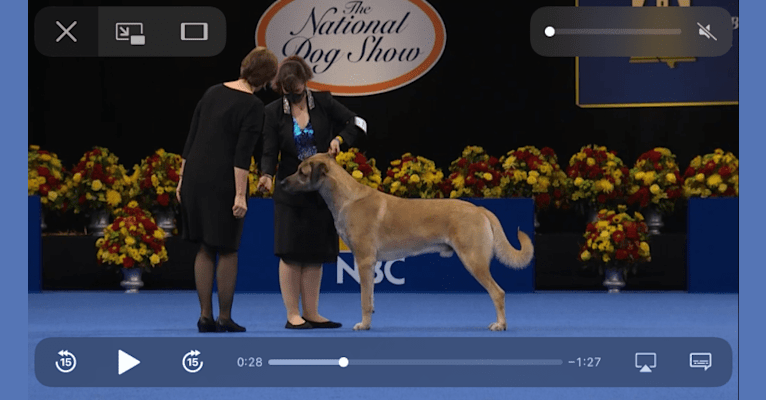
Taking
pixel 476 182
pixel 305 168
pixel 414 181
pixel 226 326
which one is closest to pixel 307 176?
pixel 305 168

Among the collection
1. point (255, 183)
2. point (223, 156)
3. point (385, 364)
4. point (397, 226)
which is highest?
point (223, 156)

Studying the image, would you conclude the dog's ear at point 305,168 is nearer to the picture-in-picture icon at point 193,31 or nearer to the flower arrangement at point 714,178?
the picture-in-picture icon at point 193,31

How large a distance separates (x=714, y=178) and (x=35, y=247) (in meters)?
4.85

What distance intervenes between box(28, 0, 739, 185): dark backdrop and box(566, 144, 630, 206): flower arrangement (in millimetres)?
802

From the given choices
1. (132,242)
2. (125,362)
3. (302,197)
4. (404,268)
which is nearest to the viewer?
(125,362)

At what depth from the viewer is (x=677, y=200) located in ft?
23.5

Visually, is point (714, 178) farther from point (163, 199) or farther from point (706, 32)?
point (706, 32)

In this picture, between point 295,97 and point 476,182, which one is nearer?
point 295,97

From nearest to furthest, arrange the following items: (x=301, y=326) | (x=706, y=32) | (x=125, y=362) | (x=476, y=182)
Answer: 1. (x=125, y=362)
2. (x=706, y=32)
3. (x=301, y=326)
4. (x=476, y=182)

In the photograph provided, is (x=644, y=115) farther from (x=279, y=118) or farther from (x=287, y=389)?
(x=287, y=389)

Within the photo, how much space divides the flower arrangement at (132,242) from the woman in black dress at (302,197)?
2228mm

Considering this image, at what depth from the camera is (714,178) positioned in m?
6.86

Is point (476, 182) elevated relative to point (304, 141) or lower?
lower

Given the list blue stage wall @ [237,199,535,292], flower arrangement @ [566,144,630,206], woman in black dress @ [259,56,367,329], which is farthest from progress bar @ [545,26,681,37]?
flower arrangement @ [566,144,630,206]
